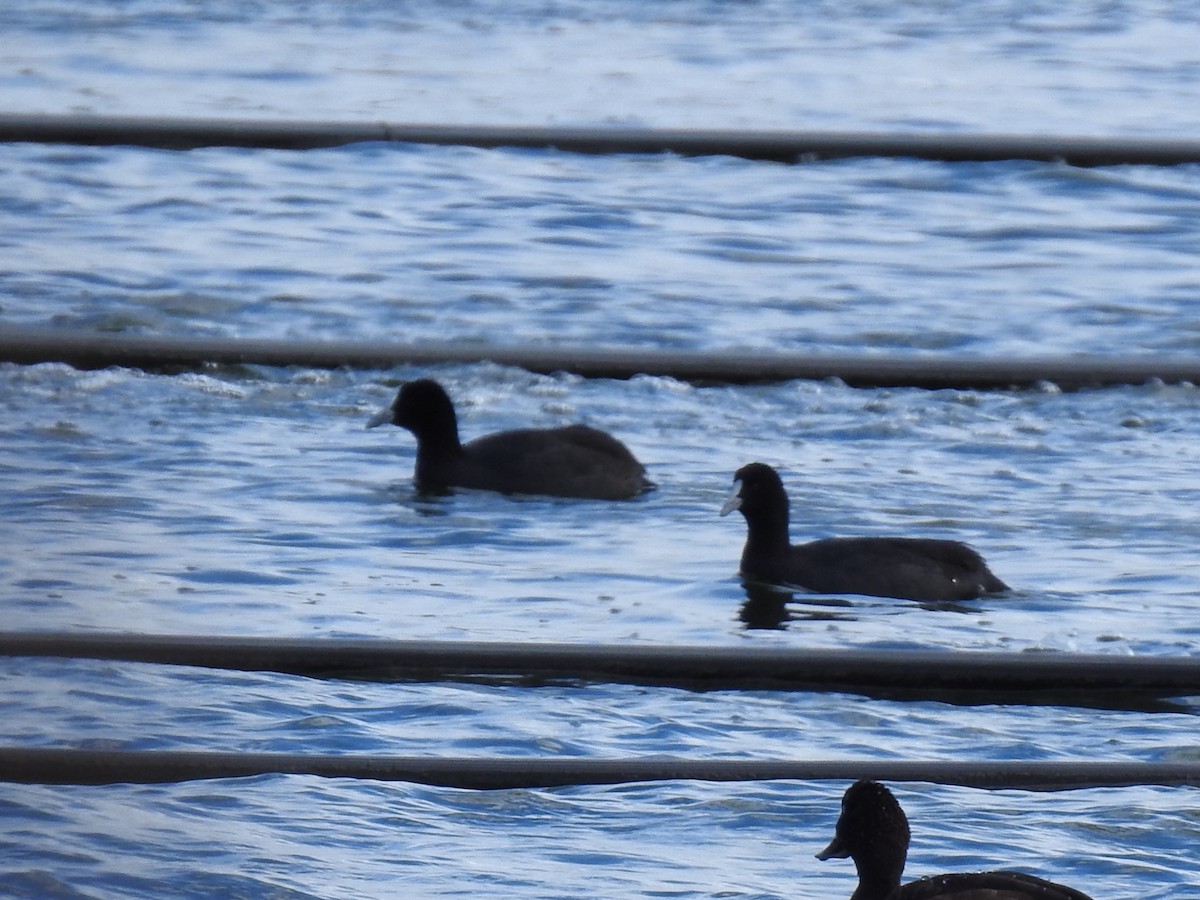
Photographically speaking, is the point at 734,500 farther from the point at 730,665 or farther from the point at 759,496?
the point at 730,665

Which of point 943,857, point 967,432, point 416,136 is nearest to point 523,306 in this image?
point 967,432

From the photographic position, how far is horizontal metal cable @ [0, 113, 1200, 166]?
1543 millimetres

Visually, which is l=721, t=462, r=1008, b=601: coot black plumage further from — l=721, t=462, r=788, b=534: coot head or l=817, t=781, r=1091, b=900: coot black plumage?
l=817, t=781, r=1091, b=900: coot black plumage

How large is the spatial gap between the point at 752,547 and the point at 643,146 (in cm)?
532

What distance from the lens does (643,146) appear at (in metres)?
1.58

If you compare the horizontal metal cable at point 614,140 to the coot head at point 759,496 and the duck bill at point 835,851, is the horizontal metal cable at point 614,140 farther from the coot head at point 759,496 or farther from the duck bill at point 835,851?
the coot head at point 759,496

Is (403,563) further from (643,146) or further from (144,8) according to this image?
(144,8)

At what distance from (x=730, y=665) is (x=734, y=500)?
5.36m

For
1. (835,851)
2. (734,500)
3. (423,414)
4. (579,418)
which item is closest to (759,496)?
(734,500)

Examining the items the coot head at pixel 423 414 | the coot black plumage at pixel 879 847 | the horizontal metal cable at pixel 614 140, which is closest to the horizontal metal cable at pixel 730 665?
the horizontal metal cable at pixel 614 140

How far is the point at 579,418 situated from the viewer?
8.97 meters

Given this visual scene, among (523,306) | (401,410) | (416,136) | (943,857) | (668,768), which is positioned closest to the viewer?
(668,768)

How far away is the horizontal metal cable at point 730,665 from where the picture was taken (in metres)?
1.48

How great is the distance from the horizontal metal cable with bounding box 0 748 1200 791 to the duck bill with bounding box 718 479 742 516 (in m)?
5.26
